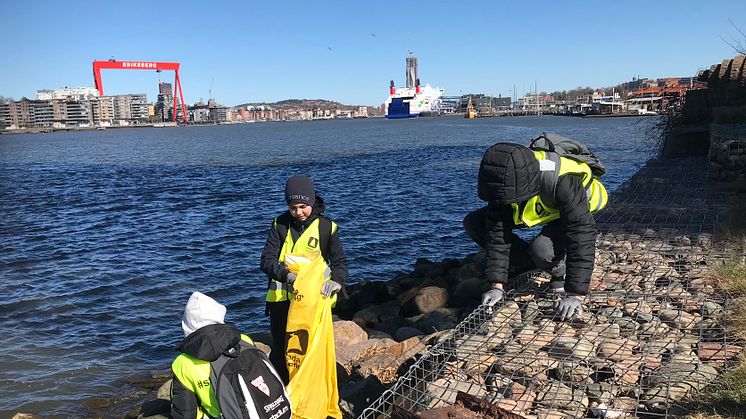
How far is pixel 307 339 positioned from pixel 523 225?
1.90 metres

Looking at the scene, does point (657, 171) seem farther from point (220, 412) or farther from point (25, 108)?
point (25, 108)

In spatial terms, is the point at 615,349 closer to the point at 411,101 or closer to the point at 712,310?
the point at 712,310

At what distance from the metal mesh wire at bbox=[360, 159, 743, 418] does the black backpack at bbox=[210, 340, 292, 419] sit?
0.64 m

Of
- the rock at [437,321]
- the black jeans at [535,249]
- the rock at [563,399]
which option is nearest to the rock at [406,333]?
the rock at [437,321]

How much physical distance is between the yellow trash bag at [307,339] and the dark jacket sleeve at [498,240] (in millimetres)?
1386

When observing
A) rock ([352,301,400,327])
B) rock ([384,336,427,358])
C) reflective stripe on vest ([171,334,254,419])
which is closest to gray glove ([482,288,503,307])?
rock ([384,336,427,358])

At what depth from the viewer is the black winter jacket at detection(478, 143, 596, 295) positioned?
430 centimetres

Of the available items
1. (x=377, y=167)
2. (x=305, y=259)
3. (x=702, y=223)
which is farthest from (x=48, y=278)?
(x=377, y=167)

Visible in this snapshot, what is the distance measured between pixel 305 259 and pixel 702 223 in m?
6.13

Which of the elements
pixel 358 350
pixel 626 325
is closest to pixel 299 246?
pixel 358 350

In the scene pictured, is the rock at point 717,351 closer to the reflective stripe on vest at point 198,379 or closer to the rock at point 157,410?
the reflective stripe on vest at point 198,379

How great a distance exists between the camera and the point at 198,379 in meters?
3.40

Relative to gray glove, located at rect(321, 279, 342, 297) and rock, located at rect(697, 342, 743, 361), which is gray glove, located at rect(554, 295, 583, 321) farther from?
gray glove, located at rect(321, 279, 342, 297)

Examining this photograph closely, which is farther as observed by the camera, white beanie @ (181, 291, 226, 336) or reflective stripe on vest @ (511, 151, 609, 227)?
reflective stripe on vest @ (511, 151, 609, 227)
